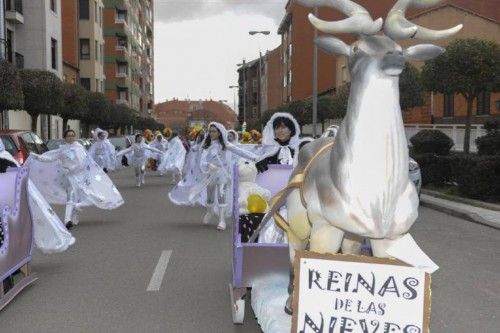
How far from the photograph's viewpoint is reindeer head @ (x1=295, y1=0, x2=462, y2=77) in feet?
11.1

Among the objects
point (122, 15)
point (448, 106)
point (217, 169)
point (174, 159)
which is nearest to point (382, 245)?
point (217, 169)

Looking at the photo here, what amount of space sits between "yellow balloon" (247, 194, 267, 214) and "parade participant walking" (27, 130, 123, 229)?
207 inches

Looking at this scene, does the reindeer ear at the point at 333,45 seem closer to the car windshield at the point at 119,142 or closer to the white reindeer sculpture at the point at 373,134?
the white reindeer sculpture at the point at 373,134

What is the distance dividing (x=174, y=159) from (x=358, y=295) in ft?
61.3

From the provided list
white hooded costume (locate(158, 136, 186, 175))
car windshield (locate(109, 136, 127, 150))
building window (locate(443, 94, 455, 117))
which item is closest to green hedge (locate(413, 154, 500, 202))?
white hooded costume (locate(158, 136, 186, 175))

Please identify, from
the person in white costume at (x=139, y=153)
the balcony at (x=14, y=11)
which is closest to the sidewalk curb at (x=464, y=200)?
the person in white costume at (x=139, y=153)

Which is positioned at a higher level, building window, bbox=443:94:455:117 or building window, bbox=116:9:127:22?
building window, bbox=116:9:127:22

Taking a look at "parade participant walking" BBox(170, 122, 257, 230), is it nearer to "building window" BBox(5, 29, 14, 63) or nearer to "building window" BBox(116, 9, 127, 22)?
"building window" BBox(5, 29, 14, 63)

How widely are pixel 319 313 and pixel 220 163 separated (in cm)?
770

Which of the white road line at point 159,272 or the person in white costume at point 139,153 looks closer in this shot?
the white road line at point 159,272

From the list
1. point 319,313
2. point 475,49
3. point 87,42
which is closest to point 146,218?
point 319,313

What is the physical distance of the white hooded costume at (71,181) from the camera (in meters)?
10.8

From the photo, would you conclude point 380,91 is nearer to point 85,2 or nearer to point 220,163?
point 220,163

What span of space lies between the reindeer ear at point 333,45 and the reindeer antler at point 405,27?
9.3 inches
